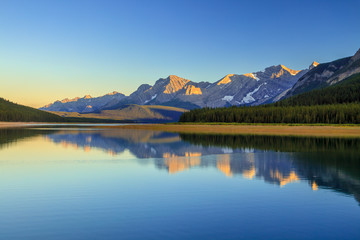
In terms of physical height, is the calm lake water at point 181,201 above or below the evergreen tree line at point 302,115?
below

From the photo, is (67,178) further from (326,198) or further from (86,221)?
(326,198)

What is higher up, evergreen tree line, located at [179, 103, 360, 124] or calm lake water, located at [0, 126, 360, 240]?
evergreen tree line, located at [179, 103, 360, 124]

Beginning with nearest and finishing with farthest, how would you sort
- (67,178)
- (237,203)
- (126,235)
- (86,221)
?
(126,235)
(86,221)
(237,203)
(67,178)

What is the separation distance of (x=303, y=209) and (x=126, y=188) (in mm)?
13805

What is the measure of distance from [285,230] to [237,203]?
5.57 meters

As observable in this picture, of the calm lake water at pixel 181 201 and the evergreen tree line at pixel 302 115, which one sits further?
the evergreen tree line at pixel 302 115

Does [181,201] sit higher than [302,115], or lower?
lower

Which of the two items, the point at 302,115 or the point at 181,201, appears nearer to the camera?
the point at 181,201

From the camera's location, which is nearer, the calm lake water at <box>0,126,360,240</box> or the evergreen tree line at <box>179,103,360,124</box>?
the calm lake water at <box>0,126,360,240</box>

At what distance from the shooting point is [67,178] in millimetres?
30766

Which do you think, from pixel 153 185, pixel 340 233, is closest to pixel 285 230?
pixel 340 233

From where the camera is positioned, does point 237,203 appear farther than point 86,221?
Yes

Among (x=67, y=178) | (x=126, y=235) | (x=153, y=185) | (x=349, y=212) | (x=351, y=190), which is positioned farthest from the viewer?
(x=67, y=178)

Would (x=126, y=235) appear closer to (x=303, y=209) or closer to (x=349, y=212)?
(x=303, y=209)
